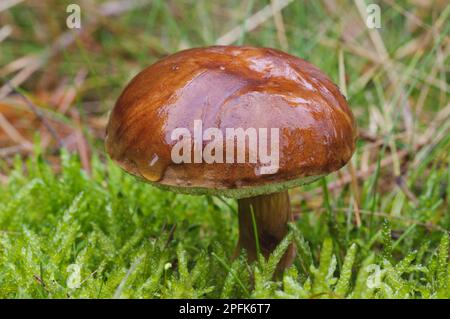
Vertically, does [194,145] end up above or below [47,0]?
below

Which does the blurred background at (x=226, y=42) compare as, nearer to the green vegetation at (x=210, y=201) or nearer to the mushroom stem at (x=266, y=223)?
the green vegetation at (x=210, y=201)

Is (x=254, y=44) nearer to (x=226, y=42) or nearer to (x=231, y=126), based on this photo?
(x=226, y=42)

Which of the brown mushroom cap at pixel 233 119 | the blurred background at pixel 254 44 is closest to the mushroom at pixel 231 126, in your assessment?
the brown mushroom cap at pixel 233 119

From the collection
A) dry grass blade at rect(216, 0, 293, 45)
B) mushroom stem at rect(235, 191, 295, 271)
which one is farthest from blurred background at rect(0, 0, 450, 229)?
mushroom stem at rect(235, 191, 295, 271)

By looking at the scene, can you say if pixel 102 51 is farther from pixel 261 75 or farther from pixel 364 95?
pixel 261 75

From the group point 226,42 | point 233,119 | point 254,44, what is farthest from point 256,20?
point 233,119

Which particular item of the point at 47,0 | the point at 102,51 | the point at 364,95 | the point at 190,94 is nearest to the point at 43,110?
the point at 102,51
